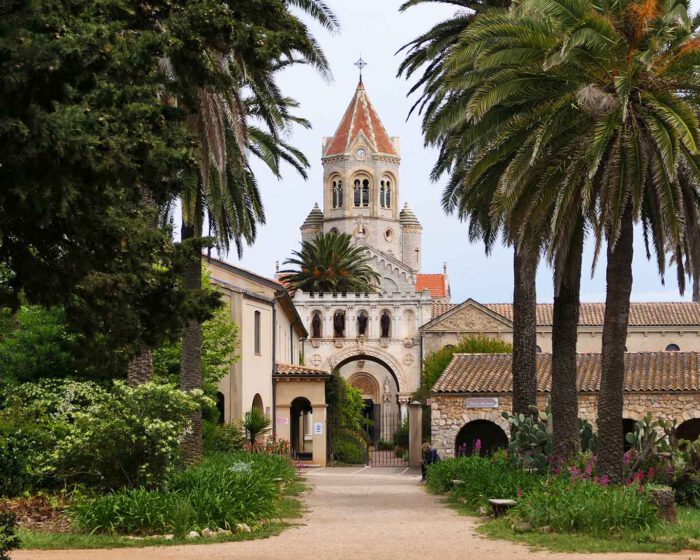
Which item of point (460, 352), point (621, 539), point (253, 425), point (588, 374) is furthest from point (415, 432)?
point (621, 539)

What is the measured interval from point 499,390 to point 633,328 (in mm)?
37953

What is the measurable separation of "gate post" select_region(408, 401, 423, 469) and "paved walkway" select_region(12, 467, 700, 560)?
61.8ft

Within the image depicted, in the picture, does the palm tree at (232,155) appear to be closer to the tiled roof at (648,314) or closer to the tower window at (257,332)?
the tower window at (257,332)

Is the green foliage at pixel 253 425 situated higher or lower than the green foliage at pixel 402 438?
higher

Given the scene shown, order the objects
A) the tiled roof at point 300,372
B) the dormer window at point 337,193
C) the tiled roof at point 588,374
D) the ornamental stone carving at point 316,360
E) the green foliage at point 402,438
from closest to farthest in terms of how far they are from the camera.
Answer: the tiled roof at point 588,374 → the tiled roof at point 300,372 → the green foliage at point 402,438 → the ornamental stone carving at point 316,360 → the dormer window at point 337,193

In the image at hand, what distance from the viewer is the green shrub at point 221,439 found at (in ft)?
108

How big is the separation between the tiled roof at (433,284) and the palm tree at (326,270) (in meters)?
22.9

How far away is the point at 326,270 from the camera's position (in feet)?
290

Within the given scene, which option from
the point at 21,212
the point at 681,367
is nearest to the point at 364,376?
the point at 681,367

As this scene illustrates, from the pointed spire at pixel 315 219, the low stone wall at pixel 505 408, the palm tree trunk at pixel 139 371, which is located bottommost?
the low stone wall at pixel 505 408

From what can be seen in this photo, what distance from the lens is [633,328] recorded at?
73688 mm

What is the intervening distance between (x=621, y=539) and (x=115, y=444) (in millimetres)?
8206

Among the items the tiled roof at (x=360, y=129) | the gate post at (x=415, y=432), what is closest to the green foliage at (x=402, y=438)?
the gate post at (x=415, y=432)

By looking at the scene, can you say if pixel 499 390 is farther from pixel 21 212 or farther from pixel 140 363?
pixel 21 212
